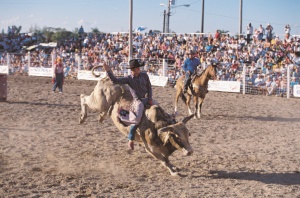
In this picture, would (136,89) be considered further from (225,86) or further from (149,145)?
(225,86)

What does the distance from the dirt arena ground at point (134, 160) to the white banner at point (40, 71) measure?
15.0 meters

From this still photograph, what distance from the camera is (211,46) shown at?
25.6 metres

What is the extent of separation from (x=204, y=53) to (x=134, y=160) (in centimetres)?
1836

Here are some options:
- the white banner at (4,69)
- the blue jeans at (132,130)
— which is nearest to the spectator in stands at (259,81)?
the blue jeans at (132,130)

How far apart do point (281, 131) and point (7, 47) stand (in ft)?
103

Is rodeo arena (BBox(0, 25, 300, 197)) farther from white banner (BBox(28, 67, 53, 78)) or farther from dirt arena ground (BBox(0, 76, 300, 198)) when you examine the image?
white banner (BBox(28, 67, 53, 78))

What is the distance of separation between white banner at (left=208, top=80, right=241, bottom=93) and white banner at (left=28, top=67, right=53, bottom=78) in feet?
36.4

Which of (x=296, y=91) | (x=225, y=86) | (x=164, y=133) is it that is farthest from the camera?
(x=225, y=86)

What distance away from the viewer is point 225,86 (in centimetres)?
2122

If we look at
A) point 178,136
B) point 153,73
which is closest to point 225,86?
point 153,73

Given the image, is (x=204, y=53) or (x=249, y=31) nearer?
(x=204, y=53)

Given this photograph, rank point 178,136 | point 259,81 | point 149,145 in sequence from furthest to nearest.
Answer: point 259,81, point 149,145, point 178,136

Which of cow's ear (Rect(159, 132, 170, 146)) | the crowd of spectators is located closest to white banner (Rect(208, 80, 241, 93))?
the crowd of spectators

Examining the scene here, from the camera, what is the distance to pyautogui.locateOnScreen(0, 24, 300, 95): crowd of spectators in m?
21.0
